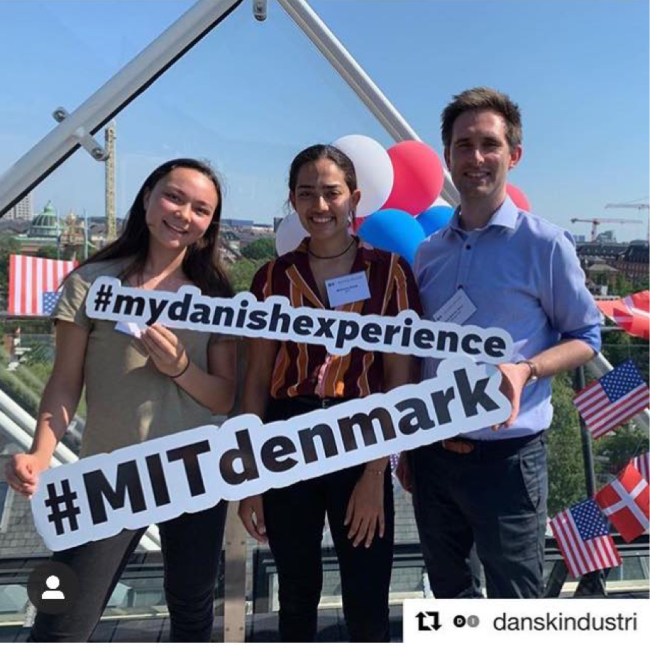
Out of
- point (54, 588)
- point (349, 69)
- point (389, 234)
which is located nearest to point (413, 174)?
point (389, 234)

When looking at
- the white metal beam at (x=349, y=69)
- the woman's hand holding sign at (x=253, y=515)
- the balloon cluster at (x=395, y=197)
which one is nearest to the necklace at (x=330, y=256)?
the balloon cluster at (x=395, y=197)

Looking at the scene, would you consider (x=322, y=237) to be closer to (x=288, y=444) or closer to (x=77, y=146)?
(x=288, y=444)

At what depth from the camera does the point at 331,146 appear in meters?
1.49

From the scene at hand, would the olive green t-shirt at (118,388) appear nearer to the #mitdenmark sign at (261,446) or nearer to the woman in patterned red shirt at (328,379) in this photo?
the #mitdenmark sign at (261,446)

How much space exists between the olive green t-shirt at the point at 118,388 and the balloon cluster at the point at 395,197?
0.44 metres

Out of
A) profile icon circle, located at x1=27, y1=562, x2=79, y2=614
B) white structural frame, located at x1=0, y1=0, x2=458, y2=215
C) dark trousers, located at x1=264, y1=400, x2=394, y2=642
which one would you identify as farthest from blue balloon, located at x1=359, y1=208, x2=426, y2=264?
profile icon circle, located at x1=27, y1=562, x2=79, y2=614

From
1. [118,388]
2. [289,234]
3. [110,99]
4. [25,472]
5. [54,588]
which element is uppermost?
[110,99]

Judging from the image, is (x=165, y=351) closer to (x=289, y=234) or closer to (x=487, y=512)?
(x=289, y=234)

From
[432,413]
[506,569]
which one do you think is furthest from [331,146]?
[506,569]

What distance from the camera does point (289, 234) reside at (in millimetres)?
1577

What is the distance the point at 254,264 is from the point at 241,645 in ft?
2.97

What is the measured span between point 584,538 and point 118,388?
1220 millimetres

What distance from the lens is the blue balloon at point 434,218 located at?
169 cm

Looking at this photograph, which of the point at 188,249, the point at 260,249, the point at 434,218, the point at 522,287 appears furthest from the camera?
the point at 434,218
